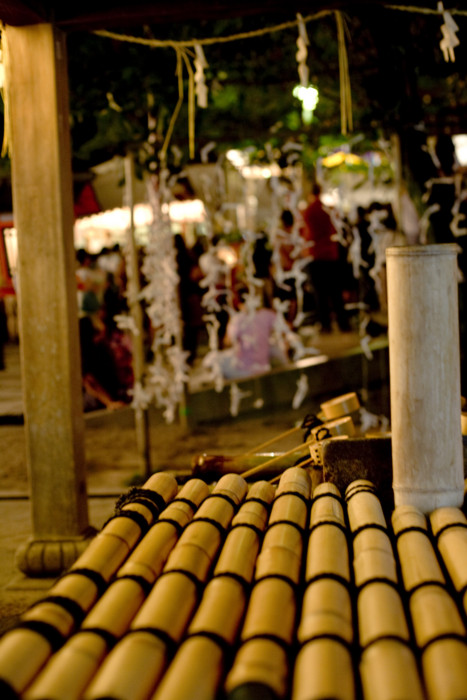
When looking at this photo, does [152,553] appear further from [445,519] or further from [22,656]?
[445,519]

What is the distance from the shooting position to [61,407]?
16.9 feet

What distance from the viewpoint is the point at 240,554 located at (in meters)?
2.26

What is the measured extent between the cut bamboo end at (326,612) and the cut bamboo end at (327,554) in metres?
0.05

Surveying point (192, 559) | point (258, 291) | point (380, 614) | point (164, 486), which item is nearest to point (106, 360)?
point (258, 291)

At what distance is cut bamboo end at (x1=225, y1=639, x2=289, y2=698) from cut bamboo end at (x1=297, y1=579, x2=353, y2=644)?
0.10 meters

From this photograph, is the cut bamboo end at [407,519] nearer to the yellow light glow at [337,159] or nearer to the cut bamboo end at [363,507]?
the cut bamboo end at [363,507]

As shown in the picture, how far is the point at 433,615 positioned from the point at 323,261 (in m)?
9.33

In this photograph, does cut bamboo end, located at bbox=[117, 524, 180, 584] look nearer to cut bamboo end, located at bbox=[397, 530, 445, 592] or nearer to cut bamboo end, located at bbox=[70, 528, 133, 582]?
cut bamboo end, located at bbox=[70, 528, 133, 582]

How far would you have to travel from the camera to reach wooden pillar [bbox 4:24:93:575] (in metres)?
5.03

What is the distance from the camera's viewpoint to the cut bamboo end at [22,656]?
1.71 m

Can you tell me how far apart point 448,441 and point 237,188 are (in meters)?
9.22

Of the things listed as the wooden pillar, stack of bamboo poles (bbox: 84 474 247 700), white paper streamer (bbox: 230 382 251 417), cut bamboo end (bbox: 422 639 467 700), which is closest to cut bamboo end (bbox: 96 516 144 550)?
stack of bamboo poles (bbox: 84 474 247 700)

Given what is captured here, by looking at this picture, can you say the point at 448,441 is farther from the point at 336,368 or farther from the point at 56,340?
the point at 336,368

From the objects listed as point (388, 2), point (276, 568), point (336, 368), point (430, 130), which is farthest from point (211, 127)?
point (276, 568)
